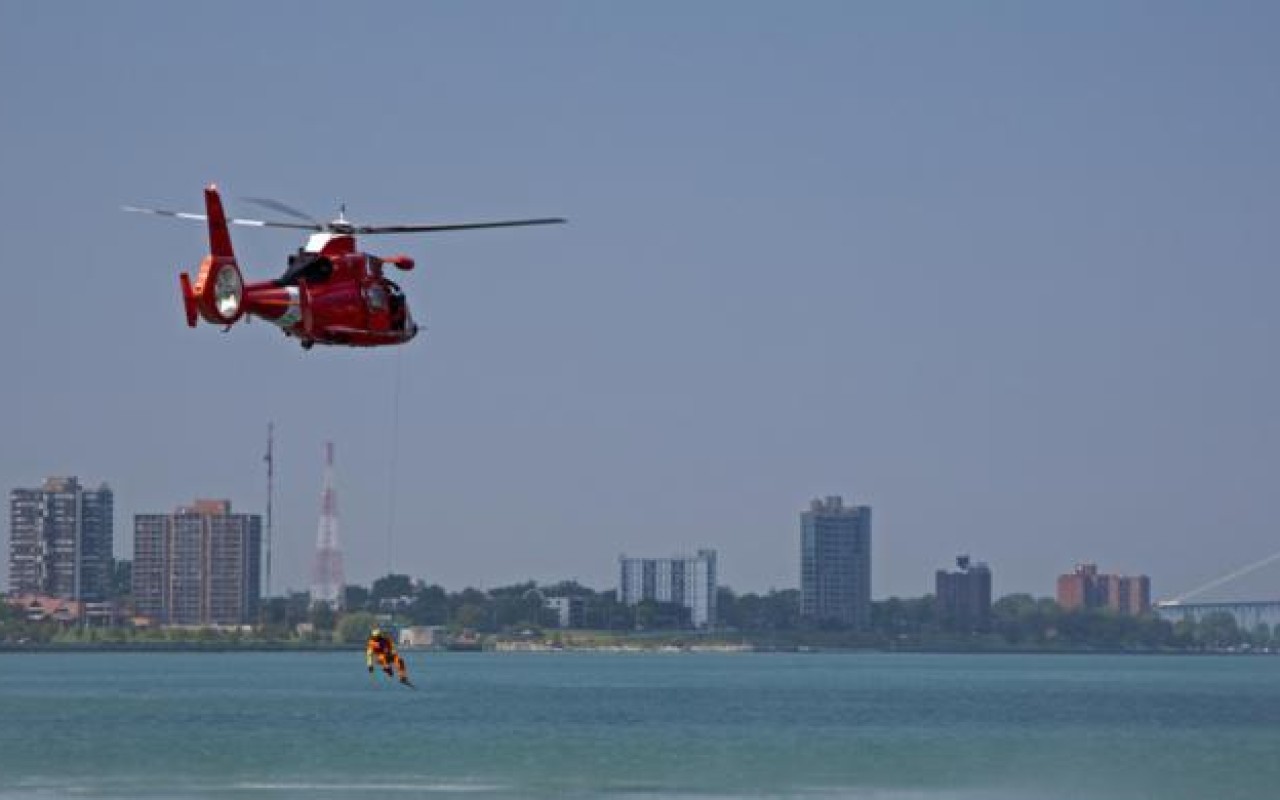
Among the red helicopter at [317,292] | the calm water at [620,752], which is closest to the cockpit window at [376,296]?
the red helicopter at [317,292]

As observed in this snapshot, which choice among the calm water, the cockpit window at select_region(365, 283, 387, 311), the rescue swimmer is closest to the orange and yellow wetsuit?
the rescue swimmer

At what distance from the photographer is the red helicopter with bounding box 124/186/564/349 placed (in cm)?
4991

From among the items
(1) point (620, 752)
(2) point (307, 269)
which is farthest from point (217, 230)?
(1) point (620, 752)

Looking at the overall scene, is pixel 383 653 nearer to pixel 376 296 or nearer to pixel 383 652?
pixel 383 652

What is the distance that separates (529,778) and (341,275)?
56.4 metres

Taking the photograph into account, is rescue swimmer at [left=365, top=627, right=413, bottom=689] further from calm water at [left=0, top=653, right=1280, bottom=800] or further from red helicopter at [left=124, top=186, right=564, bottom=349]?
calm water at [left=0, top=653, right=1280, bottom=800]

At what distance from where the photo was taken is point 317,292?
52.0 metres

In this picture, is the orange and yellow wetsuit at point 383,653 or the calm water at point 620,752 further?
the calm water at point 620,752

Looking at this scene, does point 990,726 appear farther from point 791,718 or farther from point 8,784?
point 8,784

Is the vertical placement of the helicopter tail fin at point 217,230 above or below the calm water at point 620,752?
above

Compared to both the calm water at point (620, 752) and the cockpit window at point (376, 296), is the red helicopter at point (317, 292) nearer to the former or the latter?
the cockpit window at point (376, 296)

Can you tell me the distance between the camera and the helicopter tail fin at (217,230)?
50.1 metres

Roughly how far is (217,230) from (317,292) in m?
2.62

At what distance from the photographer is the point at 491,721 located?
15788cm
